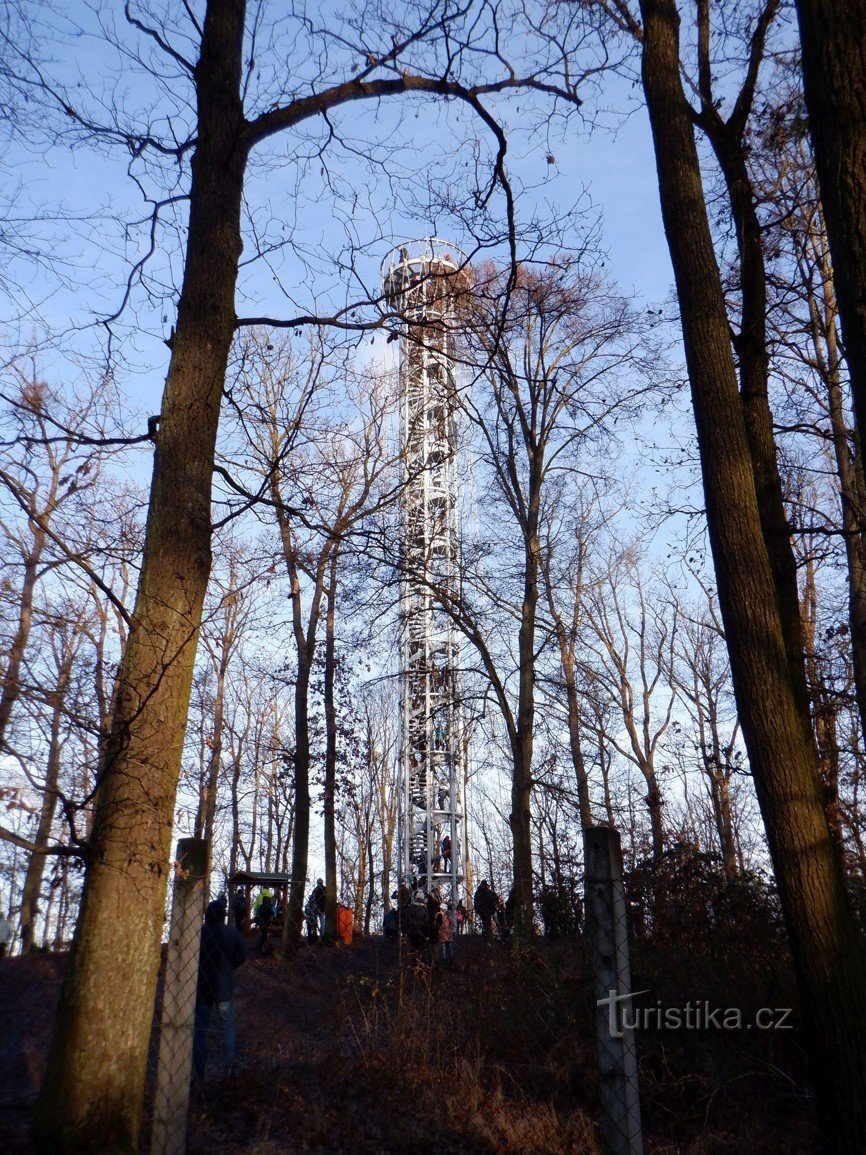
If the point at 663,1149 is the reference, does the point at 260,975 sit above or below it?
above

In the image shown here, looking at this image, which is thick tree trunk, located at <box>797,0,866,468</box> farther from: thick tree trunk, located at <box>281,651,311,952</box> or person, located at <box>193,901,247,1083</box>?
thick tree trunk, located at <box>281,651,311,952</box>

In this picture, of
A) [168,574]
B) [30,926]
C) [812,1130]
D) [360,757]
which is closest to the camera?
[168,574]

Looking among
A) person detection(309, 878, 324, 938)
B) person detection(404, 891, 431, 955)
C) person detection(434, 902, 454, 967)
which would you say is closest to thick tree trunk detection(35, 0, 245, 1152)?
person detection(404, 891, 431, 955)

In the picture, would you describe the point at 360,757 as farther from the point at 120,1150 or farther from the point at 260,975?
the point at 120,1150

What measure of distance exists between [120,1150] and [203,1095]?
310 cm

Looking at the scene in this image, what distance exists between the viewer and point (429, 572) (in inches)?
571

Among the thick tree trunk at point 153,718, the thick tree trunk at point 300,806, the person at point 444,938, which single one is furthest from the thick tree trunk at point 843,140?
the thick tree trunk at point 300,806

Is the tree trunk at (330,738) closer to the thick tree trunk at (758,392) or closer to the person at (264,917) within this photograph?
the person at (264,917)

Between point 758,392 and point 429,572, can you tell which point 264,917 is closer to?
point 429,572

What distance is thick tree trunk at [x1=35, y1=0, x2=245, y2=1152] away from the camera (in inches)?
123

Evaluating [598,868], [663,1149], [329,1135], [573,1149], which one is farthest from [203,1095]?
[598,868]

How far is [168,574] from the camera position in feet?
12.7

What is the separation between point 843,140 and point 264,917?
15.6 m

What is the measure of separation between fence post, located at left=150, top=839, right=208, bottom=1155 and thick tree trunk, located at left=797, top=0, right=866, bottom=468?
336 centimetres
